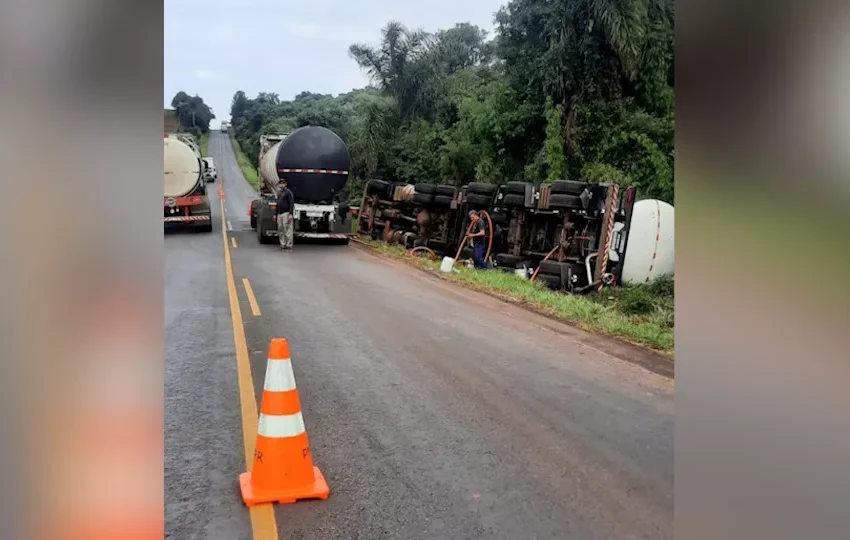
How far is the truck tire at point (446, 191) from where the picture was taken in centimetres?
1886

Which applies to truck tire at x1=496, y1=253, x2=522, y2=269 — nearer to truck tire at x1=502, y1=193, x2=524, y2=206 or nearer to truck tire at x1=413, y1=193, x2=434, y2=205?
truck tire at x1=502, y1=193, x2=524, y2=206

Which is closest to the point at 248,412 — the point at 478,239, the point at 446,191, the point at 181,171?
the point at 478,239

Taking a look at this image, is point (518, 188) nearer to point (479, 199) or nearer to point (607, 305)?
point (479, 199)

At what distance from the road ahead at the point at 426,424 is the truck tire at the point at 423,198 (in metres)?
8.16

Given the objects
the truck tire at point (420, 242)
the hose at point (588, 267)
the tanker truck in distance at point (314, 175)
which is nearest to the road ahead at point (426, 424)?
the hose at point (588, 267)

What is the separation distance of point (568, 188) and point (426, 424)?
29.6ft

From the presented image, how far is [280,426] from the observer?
15.1 ft

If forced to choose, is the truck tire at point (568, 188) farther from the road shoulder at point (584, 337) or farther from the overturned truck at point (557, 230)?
the road shoulder at point (584, 337)

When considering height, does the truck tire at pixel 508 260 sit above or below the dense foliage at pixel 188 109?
below
